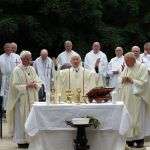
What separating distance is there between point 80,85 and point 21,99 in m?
1.32

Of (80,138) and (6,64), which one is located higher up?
(6,64)

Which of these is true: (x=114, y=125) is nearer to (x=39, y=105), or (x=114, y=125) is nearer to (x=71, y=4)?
(x=39, y=105)

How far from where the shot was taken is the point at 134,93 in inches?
550

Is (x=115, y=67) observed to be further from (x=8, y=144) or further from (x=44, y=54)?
(x=8, y=144)

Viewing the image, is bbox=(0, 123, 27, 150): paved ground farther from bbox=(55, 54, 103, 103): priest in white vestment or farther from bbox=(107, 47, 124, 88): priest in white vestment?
bbox=(107, 47, 124, 88): priest in white vestment

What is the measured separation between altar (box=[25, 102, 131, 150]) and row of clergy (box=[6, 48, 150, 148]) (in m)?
1.29

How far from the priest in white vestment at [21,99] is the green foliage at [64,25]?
822 centimetres

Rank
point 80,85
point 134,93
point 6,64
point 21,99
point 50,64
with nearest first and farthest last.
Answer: point 80,85, point 134,93, point 21,99, point 50,64, point 6,64

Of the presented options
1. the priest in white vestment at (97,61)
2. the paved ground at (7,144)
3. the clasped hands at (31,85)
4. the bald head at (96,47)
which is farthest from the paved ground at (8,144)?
the bald head at (96,47)

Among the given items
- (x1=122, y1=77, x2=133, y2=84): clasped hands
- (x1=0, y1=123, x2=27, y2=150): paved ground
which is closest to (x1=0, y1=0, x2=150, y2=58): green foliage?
(x1=0, y1=123, x2=27, y2=150): paved ground

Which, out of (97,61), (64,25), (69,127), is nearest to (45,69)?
(97,61)

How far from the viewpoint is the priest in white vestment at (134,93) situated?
1394 centimetres

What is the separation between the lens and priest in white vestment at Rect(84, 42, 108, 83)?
59.9ft

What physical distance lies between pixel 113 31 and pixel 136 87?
11.0 meters
